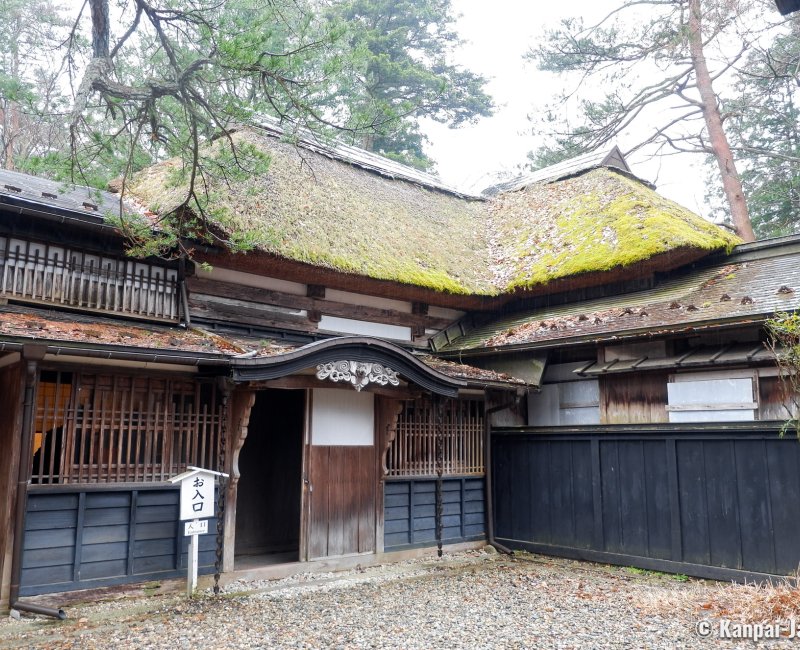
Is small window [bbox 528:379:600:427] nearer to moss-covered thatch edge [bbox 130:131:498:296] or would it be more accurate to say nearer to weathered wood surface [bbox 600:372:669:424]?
weathered wood surface [bbox 600:372:669:424]

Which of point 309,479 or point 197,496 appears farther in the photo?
point 309,479

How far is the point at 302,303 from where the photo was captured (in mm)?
9188

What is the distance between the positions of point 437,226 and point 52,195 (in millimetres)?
6629

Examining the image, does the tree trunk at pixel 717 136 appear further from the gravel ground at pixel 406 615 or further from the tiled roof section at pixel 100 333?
the tiled roof section at pixel 100 333

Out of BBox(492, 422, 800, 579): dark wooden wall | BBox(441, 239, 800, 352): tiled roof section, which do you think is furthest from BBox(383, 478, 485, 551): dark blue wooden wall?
BBox(441, 239, 800, 352): tiled roof section

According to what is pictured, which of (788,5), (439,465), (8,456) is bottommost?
(439,465)

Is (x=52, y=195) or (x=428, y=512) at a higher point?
(x=52, y=195)

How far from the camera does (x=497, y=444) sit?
391 inches

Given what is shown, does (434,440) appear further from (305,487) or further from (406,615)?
(406,615)

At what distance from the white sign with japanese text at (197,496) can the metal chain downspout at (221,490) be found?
1.01ft

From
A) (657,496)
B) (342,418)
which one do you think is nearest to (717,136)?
(657,496)

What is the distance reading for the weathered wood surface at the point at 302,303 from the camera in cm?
823

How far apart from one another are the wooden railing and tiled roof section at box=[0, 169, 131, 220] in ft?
1.56

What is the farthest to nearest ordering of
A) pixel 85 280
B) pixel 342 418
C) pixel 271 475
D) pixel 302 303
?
pixel 271 475 < pixel 302 303 < pixel 342 418 < pixel 85 280
